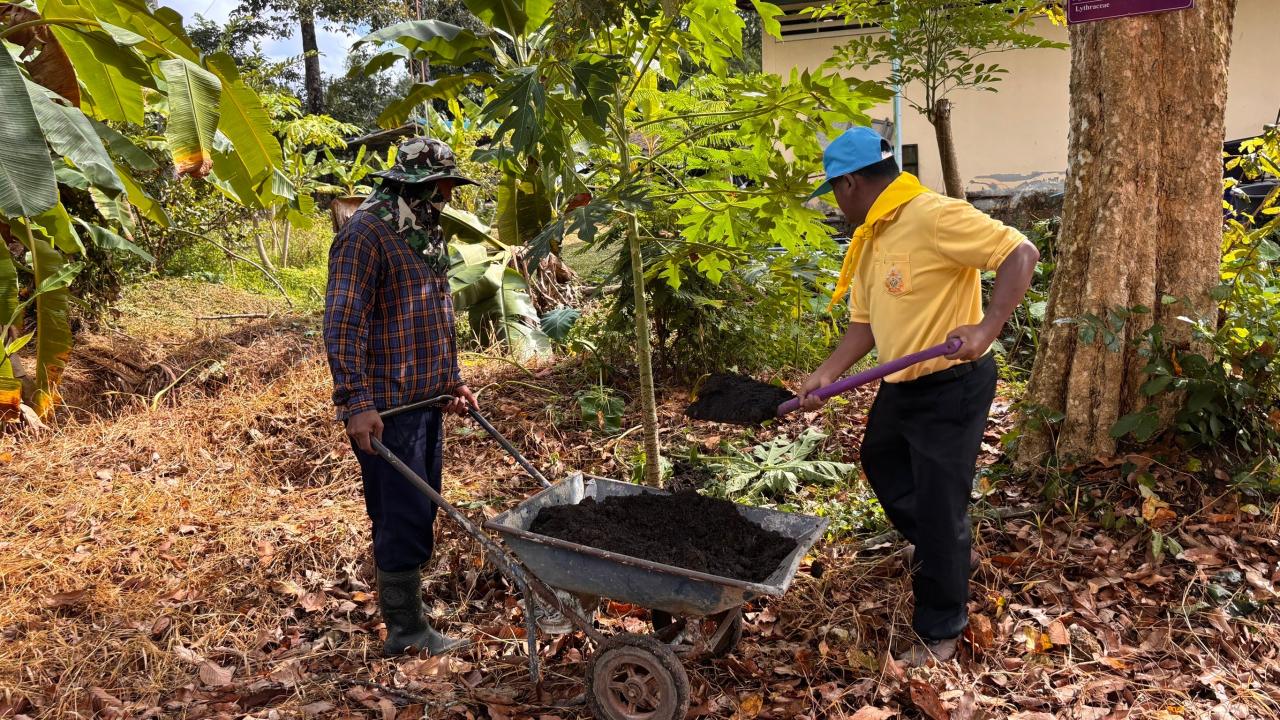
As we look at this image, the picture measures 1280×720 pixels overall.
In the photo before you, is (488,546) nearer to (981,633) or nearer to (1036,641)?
(981,633)

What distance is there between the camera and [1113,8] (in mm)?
4090

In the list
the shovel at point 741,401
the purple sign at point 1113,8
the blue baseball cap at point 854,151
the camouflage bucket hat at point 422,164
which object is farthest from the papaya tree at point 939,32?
the camouflage bucket hat at point 422,164

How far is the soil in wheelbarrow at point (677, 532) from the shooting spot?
3.02 metres

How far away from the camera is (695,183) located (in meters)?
4.48

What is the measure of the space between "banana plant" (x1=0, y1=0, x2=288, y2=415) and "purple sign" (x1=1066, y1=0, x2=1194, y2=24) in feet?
13.4

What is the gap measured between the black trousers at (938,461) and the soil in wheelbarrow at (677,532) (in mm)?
572

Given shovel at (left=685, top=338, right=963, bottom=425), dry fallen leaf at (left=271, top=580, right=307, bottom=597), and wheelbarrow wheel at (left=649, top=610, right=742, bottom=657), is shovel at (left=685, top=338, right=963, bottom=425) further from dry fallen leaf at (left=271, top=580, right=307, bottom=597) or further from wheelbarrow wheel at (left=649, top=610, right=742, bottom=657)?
dry fallen leaf at (left=271, top=580, right=307, bottom=597)

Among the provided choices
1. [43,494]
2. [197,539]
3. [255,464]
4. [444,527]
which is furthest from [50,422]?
[444,527]

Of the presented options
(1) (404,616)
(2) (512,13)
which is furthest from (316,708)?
(2) (512,13)

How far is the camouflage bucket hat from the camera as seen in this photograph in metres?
3.49

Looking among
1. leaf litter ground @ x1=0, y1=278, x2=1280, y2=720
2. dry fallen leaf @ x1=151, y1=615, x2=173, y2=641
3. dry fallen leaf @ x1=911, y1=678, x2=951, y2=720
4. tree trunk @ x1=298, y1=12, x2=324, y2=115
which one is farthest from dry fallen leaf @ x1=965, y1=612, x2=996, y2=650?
tree trunk @ x1=298, y1=12, x2=324, y2=115

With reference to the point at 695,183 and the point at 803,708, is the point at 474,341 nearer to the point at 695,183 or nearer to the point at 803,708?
the point at 695,183

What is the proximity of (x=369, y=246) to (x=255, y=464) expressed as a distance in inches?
119

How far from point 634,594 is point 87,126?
329 centimetres
